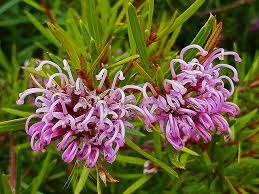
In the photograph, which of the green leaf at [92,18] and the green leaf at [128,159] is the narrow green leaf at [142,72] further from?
the green leaf at [128,159]

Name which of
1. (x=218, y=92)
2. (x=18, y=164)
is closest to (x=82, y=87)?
(x=218, y=92)

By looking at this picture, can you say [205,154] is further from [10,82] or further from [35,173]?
[10,82]

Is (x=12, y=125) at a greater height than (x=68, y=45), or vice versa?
(x=68, y=45)

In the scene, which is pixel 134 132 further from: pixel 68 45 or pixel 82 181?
pixel 68 45

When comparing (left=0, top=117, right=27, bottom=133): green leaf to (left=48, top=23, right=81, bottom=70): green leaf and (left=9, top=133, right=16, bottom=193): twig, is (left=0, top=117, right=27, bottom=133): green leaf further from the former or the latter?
(left=9, top=133, right=16, bottom=193): twig

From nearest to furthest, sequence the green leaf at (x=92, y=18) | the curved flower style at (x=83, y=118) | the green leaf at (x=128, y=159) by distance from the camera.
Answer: the curved flower style at (x=83, y=118), the green leaf at (x=92, y=18), the green leaf at (x=128, y=159)

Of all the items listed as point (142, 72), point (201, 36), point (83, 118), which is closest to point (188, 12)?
point (201, 36)

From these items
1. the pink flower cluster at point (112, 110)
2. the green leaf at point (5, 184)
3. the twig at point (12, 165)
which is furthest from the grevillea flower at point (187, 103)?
the twig at point (12, 165)
